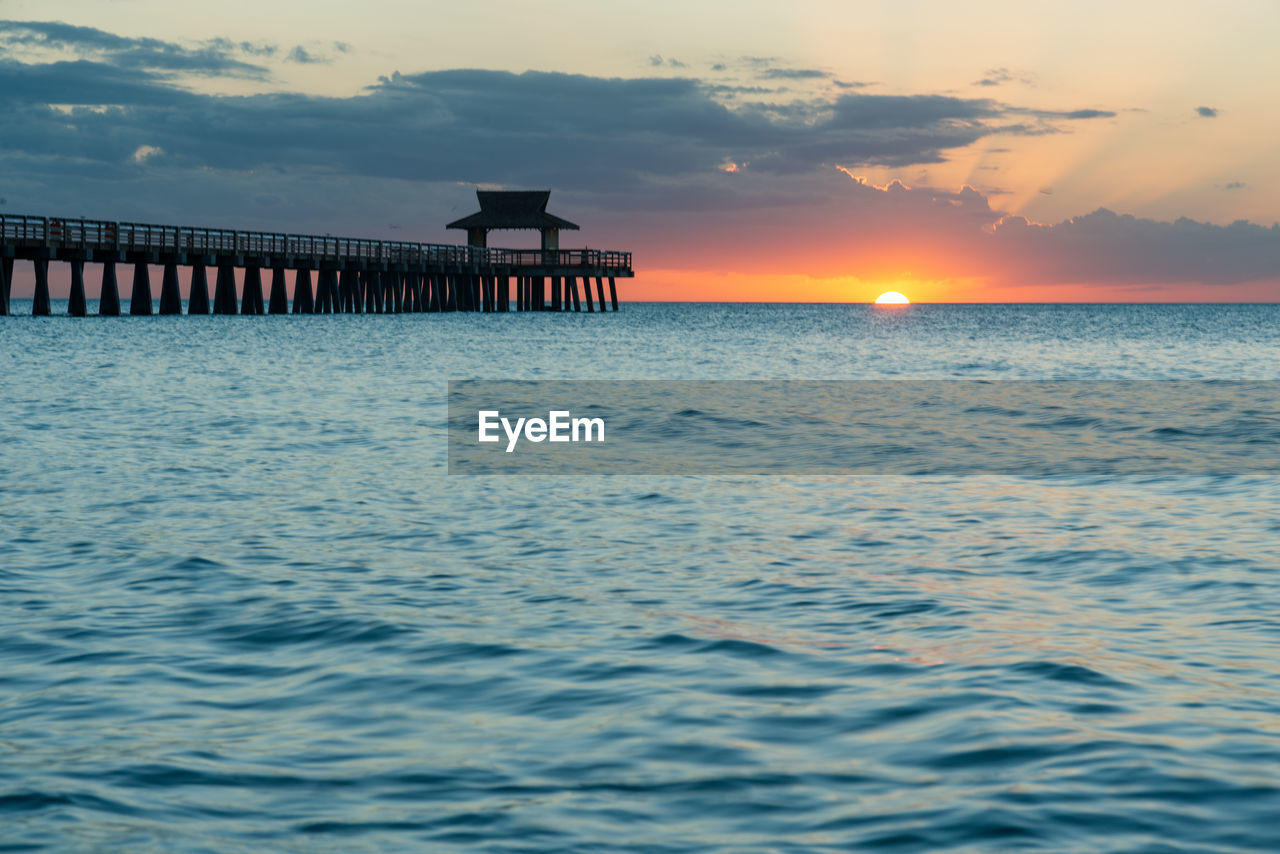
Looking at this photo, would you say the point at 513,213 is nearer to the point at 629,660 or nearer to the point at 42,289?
the point at 42,289

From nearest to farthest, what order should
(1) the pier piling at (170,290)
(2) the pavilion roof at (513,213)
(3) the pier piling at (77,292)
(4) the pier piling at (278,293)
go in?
1. (3) the pier piling at (77,292)
2. (1) the pier piling at (170,290)
3. (4) the pier piling at (278,293)
4. (2) the pavilion roof at (513,213)

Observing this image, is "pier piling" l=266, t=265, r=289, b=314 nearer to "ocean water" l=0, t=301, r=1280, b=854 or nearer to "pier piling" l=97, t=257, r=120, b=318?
"pier piling" l=97, t=257, r=120, b=318

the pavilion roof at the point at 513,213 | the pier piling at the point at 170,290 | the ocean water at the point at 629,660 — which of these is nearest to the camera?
the ocean water at the point at 629,660

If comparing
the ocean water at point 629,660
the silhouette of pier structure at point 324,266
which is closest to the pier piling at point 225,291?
the silhouette of pier structure at point 324,266

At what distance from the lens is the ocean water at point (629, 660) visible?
4512mm

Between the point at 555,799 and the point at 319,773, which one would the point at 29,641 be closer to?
the point at 319,773

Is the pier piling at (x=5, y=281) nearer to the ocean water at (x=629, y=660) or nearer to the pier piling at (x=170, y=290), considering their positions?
the pier piling at (x=170, y=290)

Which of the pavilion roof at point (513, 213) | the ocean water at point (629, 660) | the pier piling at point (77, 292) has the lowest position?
the ocean water at point (629, 660)

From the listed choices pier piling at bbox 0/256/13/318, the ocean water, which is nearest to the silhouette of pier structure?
pier piling at bbox 0/256/13/318

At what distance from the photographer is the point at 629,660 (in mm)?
6441

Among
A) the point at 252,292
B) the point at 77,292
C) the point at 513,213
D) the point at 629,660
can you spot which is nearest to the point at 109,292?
the point at 77,292

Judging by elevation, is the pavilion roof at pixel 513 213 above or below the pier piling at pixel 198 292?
above

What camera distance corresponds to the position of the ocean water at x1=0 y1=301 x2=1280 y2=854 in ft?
14.8

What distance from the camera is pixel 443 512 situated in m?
11.0
